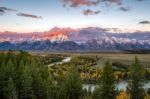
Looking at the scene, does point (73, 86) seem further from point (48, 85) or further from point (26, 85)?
point (26, 85)

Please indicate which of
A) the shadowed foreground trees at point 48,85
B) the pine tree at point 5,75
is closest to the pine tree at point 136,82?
the shadowed foreground trees at point 48,85

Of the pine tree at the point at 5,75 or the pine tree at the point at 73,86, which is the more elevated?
the pine tree at the point at 5,75

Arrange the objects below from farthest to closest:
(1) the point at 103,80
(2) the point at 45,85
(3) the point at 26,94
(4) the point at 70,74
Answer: (4) the point at 70,74
(2) the point at 45,85
(3) the point at 26,94
(1) the point at 103,80

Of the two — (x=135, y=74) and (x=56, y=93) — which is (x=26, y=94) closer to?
(x=56, y=93)

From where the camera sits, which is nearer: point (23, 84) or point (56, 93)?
point (23, 84)

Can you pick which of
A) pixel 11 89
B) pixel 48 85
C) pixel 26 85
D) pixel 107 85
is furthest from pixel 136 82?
pixel 11 89

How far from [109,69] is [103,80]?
117 inches

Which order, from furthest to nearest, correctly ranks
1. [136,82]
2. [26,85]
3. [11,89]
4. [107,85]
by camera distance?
[26,85]
[11,89]
[136,82]
[107,85]

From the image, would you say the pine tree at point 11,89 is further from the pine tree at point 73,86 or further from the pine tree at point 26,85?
the pine tree at point 73,86

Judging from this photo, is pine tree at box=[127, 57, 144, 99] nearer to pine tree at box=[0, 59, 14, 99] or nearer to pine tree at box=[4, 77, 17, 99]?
pine tree at box=[4, 77, 17, 99]

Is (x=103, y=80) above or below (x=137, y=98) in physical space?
above

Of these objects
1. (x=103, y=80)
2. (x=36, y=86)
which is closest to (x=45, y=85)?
(x=36, y=86)

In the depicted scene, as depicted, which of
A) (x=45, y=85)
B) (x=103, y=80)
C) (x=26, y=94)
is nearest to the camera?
(x=103, y=80)

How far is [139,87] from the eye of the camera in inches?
3182
